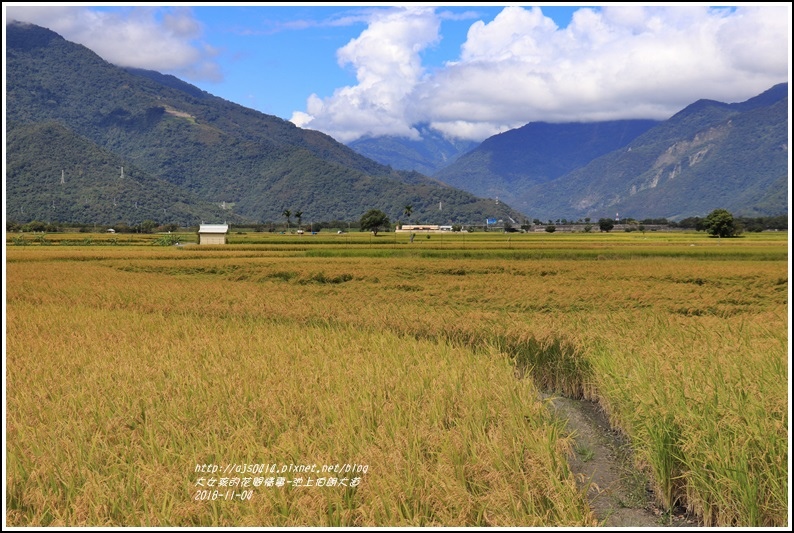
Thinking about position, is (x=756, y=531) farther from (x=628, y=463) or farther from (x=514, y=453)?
(x=628, y=463)

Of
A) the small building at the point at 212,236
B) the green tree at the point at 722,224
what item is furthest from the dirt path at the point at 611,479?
the green tree at the point at 722,224

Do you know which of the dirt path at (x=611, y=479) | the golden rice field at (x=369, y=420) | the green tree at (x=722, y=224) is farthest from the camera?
the green tree at (x=722, y=224)

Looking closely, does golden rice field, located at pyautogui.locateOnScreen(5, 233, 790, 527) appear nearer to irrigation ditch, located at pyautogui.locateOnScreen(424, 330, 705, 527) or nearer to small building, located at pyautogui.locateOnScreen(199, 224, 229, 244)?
irrigation ditch, located at pyautogui.locateOnScreen(424, 330, 705, 527)

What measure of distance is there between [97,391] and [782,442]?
7946mm

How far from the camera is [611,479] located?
7426 millimetres

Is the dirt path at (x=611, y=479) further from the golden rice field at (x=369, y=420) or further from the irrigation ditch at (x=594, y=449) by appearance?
the golden rice field at (x=369, y=420)

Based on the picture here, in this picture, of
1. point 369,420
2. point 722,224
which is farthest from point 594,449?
point 722,224

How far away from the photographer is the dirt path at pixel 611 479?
6.38 m

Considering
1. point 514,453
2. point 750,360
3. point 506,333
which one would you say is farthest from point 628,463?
point 506,333

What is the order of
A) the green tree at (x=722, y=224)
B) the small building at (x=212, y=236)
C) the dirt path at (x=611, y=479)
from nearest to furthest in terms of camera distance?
the dirt path at (x=611, y=479) < the small building at (x=212, y=236) < the green tree at (x=722, y=224)

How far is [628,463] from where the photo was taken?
788cm

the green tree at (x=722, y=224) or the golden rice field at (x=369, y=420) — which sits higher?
the green tree at (x=722, y=224)

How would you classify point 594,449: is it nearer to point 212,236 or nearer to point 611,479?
point 611,479

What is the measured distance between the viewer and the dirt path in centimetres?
638
